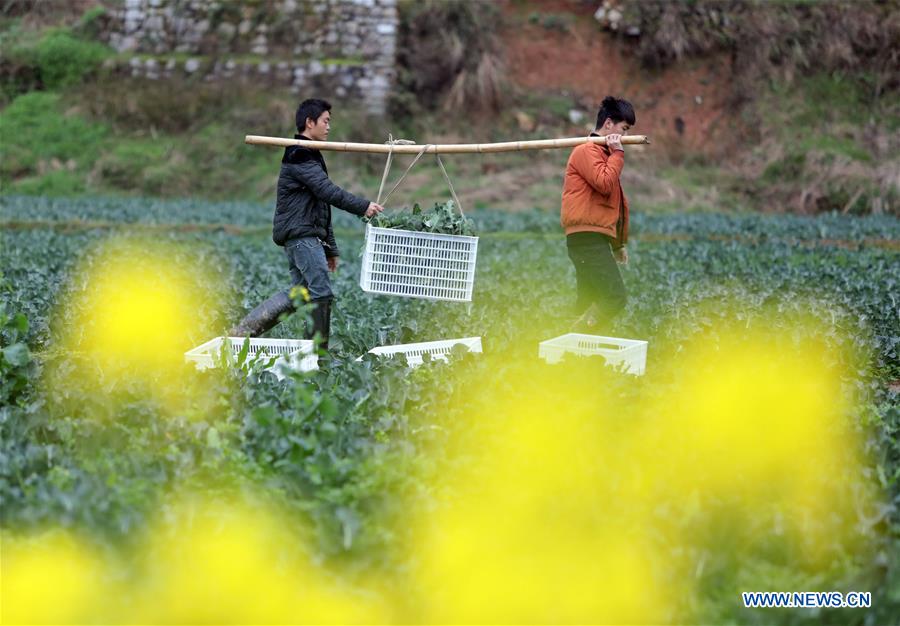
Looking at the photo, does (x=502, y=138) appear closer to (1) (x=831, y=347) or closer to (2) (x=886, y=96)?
(2) (x=886, y=96)

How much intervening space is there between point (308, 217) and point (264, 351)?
0.94 meters

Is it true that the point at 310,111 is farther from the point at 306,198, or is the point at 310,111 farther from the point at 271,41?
the point at 271,41

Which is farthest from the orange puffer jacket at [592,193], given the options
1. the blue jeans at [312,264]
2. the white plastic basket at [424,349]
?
the blue jeans at [312,264]

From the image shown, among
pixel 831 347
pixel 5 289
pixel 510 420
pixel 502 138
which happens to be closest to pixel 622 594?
pixel 510 420

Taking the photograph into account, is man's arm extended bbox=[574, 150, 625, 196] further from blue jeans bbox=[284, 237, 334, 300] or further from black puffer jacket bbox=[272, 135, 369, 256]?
blue jeans bbox=[284, 237, 334, 300]

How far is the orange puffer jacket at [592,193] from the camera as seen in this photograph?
7895 millimetres

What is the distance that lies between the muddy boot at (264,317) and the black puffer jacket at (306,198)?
398 millimetres

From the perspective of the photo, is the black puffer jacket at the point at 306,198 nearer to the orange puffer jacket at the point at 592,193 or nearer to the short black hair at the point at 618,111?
the orange puffer jacket at the point at 592,193

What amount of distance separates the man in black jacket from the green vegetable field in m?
0.46

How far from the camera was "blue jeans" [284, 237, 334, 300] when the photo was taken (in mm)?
7871

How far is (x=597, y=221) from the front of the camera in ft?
26.8

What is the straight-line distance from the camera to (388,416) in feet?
19.9

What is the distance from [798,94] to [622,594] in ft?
95.0

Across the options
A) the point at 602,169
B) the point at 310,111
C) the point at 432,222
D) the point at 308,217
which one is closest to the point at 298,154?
the point at 310,111
